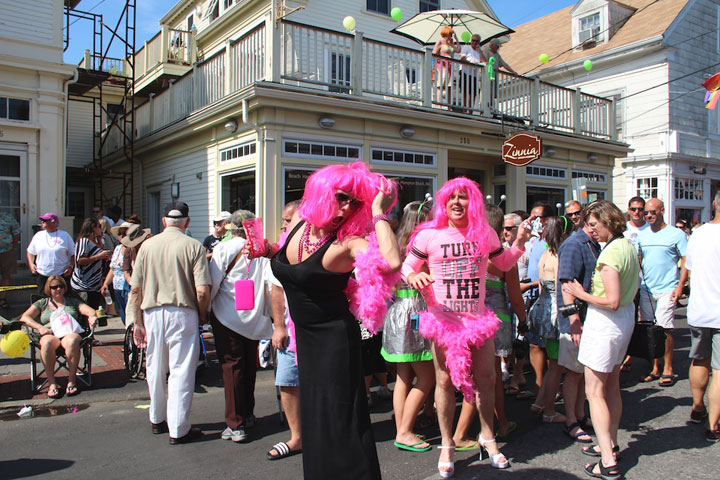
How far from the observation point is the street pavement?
12.3ft

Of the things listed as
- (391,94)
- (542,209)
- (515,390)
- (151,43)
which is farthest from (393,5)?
(515,390)

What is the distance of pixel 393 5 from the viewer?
51.0 ft

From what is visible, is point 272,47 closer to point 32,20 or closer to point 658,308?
point 32,20

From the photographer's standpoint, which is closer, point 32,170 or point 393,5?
point 32,170

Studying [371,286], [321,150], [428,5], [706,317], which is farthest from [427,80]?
Result: [371,286]

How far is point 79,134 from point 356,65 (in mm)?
13481

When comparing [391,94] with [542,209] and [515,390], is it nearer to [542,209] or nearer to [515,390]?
[542,209]

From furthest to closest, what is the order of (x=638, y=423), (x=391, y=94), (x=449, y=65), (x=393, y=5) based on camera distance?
1. (x=393, y=5)
2. (x=449, y=65)
3. (x=391, y=94)
4. (x=638, y=423)

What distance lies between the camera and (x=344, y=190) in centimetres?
248

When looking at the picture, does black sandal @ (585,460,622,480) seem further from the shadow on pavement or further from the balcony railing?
the balcony railing

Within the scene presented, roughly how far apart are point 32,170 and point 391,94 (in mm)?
7411

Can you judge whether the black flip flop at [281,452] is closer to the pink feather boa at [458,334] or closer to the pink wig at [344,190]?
the pink feather boa at [458,334]

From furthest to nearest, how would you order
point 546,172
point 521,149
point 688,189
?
point 688,189
point 546,172
point 521,149

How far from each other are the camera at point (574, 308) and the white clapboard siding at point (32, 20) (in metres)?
11.5
